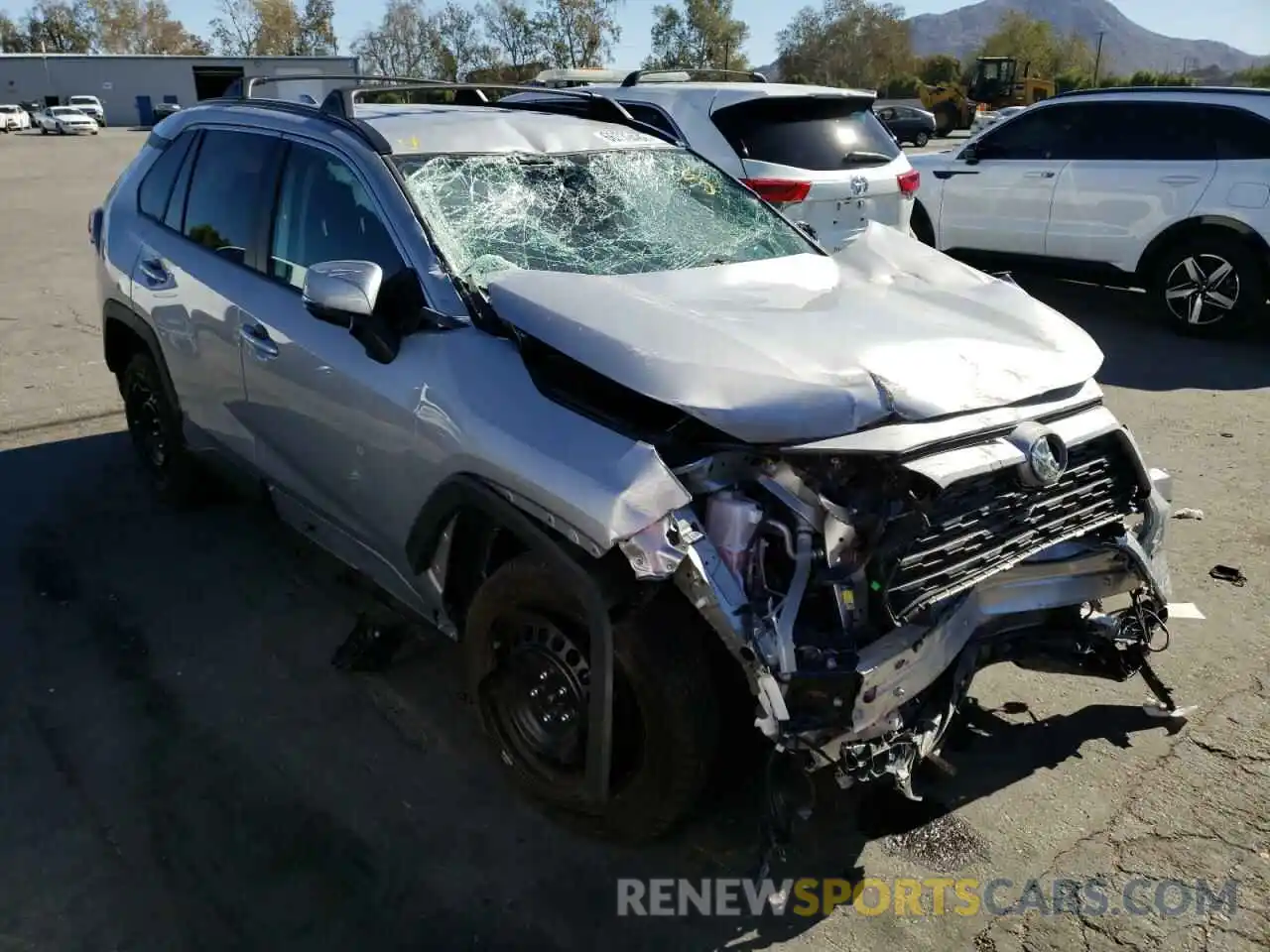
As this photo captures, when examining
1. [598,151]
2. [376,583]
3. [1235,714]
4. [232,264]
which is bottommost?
[1235,714]

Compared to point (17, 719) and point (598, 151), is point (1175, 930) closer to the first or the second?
point (598, 151)

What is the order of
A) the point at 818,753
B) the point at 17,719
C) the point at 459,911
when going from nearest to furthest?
the point at 818,753, the point at 459,911, the point at 17,719

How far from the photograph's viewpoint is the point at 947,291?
12.0 feet

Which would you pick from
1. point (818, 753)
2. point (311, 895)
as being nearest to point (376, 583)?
point (311, 895)

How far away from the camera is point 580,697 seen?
287 centimetres

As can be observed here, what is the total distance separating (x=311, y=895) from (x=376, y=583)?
114 cm

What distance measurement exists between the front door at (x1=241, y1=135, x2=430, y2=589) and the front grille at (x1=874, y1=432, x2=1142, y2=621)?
4.72ft

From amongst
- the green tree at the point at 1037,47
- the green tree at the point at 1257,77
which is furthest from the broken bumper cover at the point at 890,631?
the green tree at the point at 1037,47

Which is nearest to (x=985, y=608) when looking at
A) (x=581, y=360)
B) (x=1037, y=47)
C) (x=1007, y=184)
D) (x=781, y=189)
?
(x=581, y=360)

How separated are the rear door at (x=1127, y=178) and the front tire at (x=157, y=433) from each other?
7.49 m

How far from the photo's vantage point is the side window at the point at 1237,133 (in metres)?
8.10

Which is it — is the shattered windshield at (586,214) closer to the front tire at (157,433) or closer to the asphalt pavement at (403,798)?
the asphalt pavement at (403,798)

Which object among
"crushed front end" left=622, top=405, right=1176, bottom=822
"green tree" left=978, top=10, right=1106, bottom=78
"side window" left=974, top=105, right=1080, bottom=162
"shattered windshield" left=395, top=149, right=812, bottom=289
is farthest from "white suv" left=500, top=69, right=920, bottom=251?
"green tree" left=978, top=10, right=1106, bottom=78

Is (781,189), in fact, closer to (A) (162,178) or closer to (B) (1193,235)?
(B) (1193,235)
